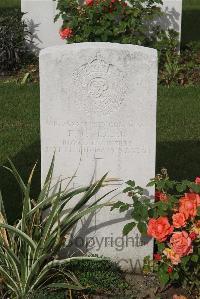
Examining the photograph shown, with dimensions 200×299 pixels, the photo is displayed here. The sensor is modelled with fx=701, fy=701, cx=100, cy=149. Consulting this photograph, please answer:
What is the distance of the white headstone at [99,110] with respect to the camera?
459 centimetres

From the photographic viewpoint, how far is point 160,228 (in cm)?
445

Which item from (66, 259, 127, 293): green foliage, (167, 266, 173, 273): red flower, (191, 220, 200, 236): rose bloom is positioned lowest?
(66, 259, 127, 293): green foliage

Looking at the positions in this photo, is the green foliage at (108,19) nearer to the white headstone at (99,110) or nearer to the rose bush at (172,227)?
the white headstone at (99,110)

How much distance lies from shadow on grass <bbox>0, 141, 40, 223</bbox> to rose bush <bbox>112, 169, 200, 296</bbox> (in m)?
1.33

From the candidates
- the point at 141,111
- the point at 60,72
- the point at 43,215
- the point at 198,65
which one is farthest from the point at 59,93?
the point at 198,65

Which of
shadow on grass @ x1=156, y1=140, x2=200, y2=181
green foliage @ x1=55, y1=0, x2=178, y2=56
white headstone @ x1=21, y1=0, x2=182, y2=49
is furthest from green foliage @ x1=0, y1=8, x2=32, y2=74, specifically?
shadow on grass @ x1=156, y1=140, x2=200, y2=181

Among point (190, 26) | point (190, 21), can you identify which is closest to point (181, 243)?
point (190, 26)

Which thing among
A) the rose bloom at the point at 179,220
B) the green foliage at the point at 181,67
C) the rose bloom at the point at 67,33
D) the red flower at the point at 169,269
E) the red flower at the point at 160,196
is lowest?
the red flower at the point at 169,269

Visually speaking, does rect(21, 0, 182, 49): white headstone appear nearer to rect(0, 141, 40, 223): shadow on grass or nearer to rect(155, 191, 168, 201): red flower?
rect(0, 141, 40, 223): shadow on grass

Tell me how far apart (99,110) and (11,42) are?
6.18 m

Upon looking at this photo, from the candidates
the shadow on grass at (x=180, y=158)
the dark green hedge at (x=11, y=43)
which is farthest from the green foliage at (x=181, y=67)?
the shadow on grass at (x=180, y=158)

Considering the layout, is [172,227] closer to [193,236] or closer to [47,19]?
[193,236]

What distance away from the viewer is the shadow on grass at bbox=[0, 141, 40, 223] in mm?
5852

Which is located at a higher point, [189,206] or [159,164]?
[189,206]
